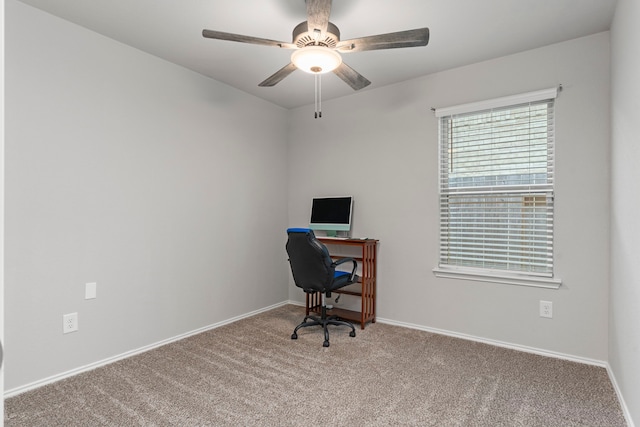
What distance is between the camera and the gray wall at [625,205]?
1776 mm

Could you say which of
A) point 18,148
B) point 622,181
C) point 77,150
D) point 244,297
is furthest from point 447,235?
point 18,148

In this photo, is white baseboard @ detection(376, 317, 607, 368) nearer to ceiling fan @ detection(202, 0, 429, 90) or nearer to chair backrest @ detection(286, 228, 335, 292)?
chair backrest @ detection(286, 228, 335, 292)

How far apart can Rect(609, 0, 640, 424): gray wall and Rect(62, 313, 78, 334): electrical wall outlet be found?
3338 mm

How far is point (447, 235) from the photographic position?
3.29m

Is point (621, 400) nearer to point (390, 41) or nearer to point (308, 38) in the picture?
point (390, 41)

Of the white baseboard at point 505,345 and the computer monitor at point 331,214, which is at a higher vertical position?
the computer monitor at point 331,214

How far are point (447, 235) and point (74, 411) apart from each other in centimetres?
303

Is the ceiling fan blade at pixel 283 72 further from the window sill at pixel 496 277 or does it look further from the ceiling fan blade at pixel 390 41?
the window sill at pixel 496 277

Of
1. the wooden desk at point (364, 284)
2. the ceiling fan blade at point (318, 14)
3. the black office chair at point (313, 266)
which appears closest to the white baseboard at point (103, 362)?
the black office chair at point (313, 266)

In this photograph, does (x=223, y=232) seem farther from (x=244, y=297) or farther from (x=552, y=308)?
(x=552, y=308)

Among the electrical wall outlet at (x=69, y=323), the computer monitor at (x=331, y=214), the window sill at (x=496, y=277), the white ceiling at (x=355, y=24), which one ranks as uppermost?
the white ceiling at (x=355, y=24)

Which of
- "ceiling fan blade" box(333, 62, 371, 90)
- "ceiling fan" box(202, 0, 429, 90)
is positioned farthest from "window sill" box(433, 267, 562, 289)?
"ceiling fan" box(202, 0, 429, 90)

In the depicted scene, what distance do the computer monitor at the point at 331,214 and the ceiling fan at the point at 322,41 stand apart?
1.67m

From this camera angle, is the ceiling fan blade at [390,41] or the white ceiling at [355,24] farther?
the white ceiling at [355,24]
